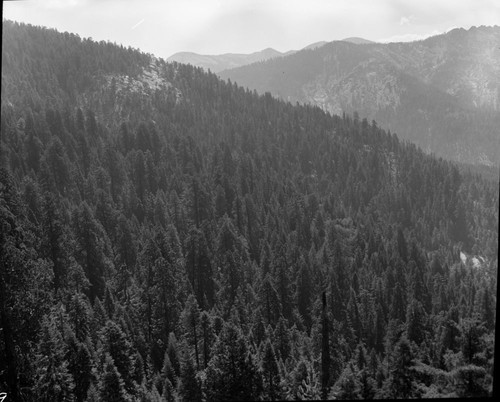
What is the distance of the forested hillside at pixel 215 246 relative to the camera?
27.0 metres

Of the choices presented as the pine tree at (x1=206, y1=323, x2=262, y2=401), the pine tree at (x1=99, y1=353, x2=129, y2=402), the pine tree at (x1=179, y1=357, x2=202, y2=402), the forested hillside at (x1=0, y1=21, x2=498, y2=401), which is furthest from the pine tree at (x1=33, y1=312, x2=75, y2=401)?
the pine tree at (x1=206, y1=323, x2=262, y2=401)

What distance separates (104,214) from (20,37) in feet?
359

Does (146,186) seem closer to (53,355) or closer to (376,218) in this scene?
(376,218)

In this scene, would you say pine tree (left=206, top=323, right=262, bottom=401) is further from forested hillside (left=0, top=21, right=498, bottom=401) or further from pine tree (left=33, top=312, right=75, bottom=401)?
pine tree (left=33, top=312, right=75, bottom=401)

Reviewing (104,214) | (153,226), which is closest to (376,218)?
(153,226)

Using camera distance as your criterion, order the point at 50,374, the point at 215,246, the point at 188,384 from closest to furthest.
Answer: the point at 50,374 → the point at 188,384 → the point at 215,246

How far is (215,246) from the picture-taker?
7956 cm

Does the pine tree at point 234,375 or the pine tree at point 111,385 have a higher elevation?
the pine tree at point 234,375

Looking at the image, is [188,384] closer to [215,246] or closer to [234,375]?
[234,375]

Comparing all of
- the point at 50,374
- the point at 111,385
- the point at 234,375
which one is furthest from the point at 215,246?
the point at 234,375

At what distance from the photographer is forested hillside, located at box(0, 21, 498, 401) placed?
27.0 meters

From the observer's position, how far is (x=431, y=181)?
15138cm

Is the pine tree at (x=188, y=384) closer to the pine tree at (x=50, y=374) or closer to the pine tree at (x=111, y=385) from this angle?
the pine tree at (x=111, y=385)

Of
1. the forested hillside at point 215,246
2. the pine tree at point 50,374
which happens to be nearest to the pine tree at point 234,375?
the forested hillside at point 215,246
